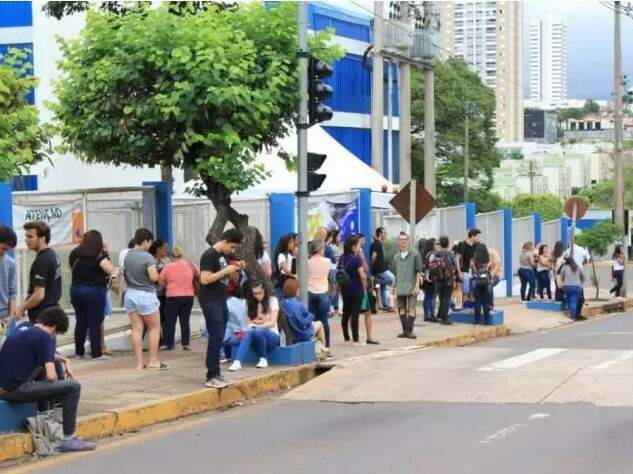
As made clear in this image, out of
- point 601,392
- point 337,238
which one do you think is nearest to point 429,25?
point 337,238

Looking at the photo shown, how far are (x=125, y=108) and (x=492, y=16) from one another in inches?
6947

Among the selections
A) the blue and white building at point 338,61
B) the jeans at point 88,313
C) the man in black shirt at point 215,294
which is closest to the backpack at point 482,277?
the jeans at point 88,313

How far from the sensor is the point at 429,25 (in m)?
46.1

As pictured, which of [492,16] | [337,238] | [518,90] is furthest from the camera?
Result: [518,90]

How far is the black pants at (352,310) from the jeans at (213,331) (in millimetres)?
4444

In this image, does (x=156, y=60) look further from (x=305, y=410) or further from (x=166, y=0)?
(x=305, y=410)

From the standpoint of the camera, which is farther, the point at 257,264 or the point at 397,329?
the point at 397,329

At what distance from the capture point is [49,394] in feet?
30.0

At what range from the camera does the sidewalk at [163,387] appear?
33.1 ft

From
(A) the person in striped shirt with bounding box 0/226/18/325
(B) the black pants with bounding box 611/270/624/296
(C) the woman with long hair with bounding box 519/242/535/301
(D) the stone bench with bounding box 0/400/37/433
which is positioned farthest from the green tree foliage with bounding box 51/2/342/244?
(B) the black pants with bounding box 611/270/624/296


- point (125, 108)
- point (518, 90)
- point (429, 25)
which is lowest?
point (125, 108)

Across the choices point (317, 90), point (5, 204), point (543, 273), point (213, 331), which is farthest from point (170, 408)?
point (543, 273)

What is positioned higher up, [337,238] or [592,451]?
[337,238]

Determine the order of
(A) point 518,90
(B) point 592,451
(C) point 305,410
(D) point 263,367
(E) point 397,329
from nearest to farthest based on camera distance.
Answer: (B) point 592,451
(C) point 305,410
(D) point 263,367
(E) point 397,329
(A) point 518,90
